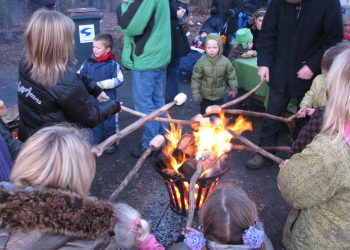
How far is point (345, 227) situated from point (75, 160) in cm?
167

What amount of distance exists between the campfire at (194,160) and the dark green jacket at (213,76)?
174cm

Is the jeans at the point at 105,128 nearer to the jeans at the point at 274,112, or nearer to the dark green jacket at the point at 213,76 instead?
the dark green jacket at the point at 213,76

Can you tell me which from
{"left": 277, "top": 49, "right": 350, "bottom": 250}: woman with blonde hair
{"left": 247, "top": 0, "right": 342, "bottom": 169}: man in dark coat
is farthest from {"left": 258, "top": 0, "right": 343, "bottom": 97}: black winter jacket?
{"left": 277, "top": 49, "right": 350, "bottom": 250}: woman with blonde hair

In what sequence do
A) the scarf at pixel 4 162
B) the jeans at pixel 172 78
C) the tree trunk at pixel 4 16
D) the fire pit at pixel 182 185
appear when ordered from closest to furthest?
the scarf at pixel 4 162 → the fire pit at pixel 182 185 → the jeans at pixel 172 78 → the tree trunk at pixel 4 16

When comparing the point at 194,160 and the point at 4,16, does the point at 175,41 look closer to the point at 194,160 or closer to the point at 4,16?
the point at 194,160

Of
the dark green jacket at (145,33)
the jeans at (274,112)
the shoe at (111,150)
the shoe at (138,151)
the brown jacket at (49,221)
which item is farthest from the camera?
the shoe at (111,150)

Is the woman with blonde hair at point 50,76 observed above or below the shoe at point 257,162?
above

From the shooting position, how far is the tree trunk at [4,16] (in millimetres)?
9156

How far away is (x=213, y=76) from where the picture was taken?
5.11 m

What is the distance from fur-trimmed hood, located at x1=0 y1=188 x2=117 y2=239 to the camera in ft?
5.11

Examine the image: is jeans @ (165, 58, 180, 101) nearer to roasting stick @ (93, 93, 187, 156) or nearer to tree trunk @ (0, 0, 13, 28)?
roasting stick @ (93, 93, 187, 156)

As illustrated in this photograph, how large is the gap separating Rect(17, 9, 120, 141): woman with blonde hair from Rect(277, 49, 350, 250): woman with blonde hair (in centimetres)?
162

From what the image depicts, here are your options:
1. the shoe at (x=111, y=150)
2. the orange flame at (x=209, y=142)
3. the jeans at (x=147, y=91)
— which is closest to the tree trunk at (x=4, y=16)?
the shoe at (x=111, y=150)

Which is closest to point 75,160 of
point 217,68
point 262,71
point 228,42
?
point 262,71
